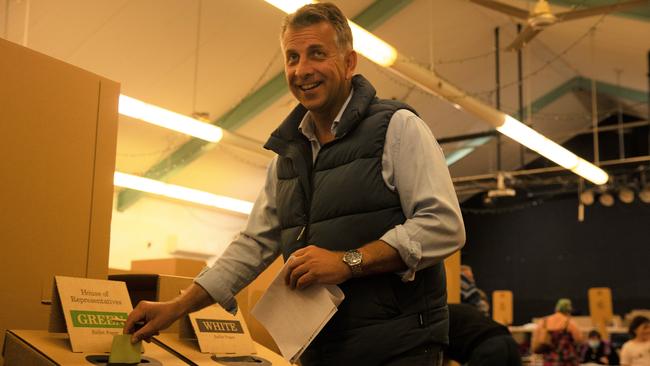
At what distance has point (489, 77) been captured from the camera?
12172mm

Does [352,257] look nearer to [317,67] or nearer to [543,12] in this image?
[317,67]

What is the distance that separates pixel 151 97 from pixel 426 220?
799 cm

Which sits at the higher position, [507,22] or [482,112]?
[507,22]

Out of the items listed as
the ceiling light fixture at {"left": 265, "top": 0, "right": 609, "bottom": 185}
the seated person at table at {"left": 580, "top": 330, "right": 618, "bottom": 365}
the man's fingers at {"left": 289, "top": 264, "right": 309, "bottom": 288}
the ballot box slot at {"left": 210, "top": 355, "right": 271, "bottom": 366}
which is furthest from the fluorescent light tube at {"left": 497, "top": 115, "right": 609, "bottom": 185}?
the man's fingers at {"left": 289, "top": 264, "right": 309, "bottom": 288}

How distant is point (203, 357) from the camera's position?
6.31 ft

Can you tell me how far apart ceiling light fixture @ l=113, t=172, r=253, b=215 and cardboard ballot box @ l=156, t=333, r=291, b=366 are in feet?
17.6

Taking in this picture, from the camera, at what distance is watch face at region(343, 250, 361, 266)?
124 centimetres

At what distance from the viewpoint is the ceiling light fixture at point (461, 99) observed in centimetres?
481

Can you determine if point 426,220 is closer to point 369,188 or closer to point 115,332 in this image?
point 369,188

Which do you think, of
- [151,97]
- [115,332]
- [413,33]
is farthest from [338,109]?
[413,33]

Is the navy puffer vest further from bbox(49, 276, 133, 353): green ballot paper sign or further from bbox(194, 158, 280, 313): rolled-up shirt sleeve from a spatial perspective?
bbox(49, 276, 133, 353): green ballot paper sign

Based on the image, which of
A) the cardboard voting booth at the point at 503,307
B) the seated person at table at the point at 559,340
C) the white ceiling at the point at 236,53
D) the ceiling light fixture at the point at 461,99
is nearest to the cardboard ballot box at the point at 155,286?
the ceiling light fixture at the point at 461,99

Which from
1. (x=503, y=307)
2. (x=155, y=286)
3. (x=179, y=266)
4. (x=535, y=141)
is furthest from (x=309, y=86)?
(x=503, y=307)

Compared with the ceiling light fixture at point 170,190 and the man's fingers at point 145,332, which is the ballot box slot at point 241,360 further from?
the ceiling light fixture at point 170,190
